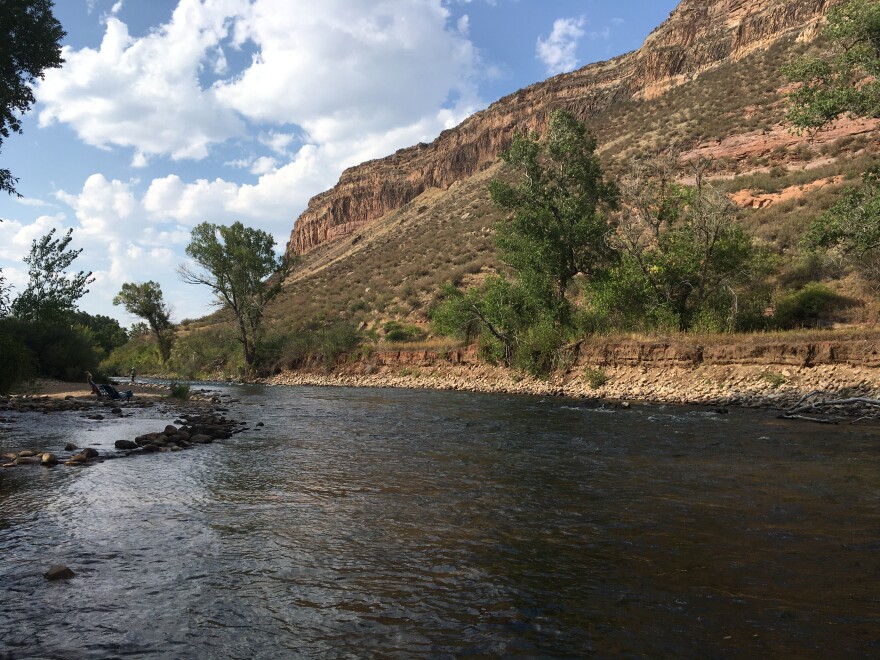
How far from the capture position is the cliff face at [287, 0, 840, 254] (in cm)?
5500

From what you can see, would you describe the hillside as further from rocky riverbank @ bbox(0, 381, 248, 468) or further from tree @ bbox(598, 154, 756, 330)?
rocky riverbank @ bbox(0, 381, 248, 468)

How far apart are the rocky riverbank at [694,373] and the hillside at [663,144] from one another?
16.1 feet

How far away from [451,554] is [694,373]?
17136 mm

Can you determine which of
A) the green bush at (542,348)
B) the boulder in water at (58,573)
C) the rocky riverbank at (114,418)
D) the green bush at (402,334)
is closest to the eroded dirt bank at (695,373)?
the green bush at (542,348)

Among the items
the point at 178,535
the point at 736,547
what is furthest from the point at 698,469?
the point at 178,535

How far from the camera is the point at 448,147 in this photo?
98.6m

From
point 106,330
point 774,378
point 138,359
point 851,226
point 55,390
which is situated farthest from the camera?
point 106,330

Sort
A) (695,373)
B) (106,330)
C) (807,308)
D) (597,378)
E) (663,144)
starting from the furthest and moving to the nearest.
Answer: (106,330), (663,144), (597,378), (807,308), (695,373)

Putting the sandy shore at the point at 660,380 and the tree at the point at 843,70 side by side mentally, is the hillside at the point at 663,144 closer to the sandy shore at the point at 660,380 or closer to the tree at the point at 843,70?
the sandy shore at the point at 660,380

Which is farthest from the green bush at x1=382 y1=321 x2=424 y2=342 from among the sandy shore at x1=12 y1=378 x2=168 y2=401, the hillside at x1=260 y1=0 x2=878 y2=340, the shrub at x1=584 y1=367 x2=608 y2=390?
the shrub at x1=584 y1=367 x2=608 y2=390

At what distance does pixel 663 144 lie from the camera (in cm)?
4738

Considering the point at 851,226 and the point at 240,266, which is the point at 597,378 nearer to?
the point at 851,226

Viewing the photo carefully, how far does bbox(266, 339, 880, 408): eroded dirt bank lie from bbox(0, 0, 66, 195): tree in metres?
20.5

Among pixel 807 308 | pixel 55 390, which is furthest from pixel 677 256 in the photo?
pixel 55 390
